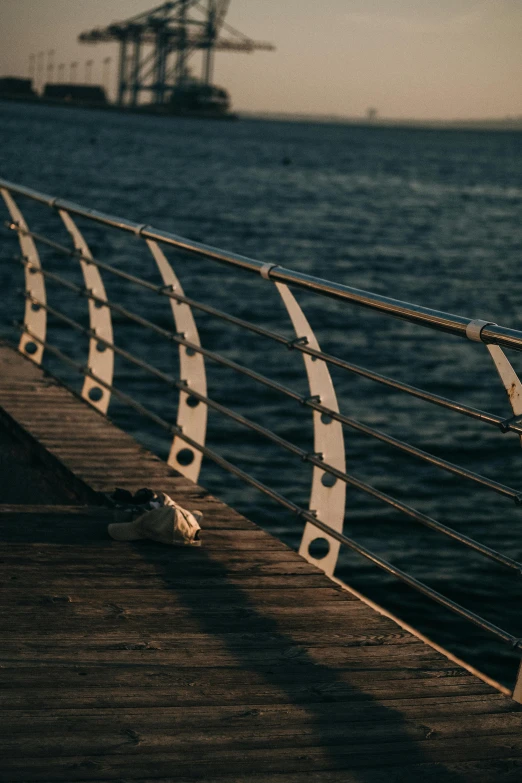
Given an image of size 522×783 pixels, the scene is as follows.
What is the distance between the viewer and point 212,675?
238cm

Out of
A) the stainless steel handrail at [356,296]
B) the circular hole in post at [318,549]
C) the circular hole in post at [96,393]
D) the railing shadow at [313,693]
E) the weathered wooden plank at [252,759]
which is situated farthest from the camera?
the circular hole in post at [318,549]

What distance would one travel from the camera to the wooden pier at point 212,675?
2025mm

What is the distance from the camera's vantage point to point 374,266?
24797mm

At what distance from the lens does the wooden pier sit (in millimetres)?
2025

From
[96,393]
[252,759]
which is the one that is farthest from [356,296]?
[96,393]

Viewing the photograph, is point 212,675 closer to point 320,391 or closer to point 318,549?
point 320,391

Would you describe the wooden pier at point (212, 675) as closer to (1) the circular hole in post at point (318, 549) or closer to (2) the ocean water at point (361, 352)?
(2) the ocean water at point (361, 352)

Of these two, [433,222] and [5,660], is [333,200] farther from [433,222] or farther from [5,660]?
[5,660]

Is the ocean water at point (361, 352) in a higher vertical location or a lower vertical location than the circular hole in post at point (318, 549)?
higher

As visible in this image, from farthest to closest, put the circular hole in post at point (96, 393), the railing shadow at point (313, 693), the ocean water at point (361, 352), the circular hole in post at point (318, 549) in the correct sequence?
the circular hole in post at point (318, 549), the ocean water at point (361, 352), the circular hole in post at point (96, 393), the railing shadow at point (313, 693)

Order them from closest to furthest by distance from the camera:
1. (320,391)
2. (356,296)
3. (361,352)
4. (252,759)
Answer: (252,759)
(356,296)
(320,391)
(361,352)

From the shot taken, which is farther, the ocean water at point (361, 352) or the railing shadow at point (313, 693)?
the ocean water at point (361, 352)

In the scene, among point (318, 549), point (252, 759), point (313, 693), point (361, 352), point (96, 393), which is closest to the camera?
point (252, 759)

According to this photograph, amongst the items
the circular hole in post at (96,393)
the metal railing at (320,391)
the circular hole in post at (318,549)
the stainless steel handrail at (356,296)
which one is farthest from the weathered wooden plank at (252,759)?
the circular hole in post at (318,549)
